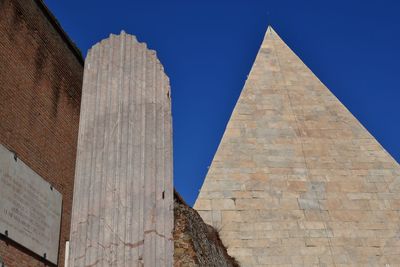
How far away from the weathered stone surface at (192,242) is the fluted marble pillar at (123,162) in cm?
329

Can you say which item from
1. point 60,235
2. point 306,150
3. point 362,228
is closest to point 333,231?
point 362,228

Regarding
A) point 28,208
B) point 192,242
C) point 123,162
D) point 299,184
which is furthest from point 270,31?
point 123,162

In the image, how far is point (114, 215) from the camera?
2.69 meters

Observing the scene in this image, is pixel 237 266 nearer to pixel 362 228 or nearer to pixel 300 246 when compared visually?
pixel 300 246

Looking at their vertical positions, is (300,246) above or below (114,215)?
above

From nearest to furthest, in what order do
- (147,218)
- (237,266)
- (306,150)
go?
(147,218), (237,266), (306,150)

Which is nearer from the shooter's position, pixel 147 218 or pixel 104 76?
pixel 147 218

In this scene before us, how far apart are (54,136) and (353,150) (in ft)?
19.8

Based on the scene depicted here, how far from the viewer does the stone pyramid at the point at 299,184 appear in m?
8.35

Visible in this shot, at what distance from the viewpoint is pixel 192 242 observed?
6.11m

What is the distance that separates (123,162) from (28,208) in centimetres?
272

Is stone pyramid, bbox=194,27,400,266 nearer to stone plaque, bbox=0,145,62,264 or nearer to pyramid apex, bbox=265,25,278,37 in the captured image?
pyramid apex, bbox=265,25,278,37

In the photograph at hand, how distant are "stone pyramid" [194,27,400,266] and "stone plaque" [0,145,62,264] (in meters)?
3.41

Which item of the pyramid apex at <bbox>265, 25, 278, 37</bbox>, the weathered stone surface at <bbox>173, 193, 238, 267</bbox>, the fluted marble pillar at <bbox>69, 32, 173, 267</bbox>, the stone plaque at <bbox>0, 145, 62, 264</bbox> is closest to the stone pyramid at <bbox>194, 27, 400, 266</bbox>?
the weathered stone surface at <bbox>173, 193, 238, 267</bbox>
